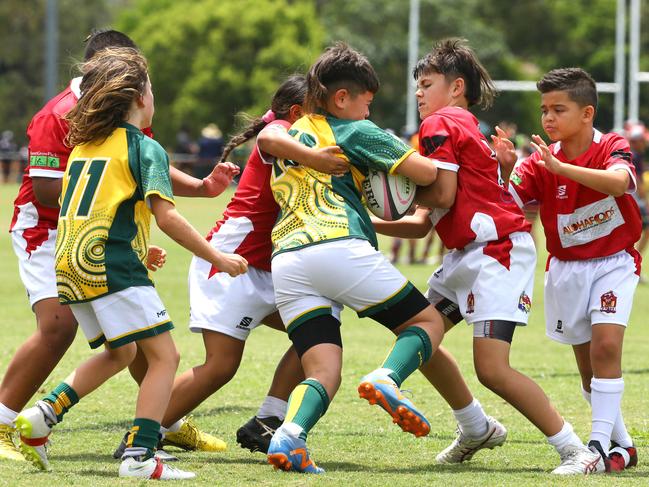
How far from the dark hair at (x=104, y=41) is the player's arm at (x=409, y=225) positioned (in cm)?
150

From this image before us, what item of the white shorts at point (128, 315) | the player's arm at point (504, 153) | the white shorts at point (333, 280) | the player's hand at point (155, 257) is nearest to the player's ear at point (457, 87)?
the player's arm at point (504, 153)

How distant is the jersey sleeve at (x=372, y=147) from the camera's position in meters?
5.20

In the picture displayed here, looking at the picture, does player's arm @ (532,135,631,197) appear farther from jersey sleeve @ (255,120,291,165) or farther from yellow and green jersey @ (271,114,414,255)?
jersey sleeve @ (255,120,291,165)

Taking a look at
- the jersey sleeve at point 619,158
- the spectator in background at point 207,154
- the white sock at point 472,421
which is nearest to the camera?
the jersey sleeve at point 619,158

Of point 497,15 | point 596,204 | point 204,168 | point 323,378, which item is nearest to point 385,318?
point 323,378

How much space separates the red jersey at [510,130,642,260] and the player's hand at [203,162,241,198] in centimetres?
132

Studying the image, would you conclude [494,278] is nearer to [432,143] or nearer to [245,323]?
[432,143]

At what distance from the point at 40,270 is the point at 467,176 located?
6.83ft

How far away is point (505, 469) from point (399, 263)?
1322 cm

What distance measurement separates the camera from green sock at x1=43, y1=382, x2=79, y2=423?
17.6 ft

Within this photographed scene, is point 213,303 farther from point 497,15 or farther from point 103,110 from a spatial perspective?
point 497,15

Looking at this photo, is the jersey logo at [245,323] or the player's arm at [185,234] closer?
the player's arm at [185,234]

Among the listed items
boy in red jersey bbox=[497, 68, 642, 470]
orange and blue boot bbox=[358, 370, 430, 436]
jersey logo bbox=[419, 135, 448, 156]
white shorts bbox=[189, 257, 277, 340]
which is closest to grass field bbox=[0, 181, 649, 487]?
orange and blue boot bbox=[358, 370, 430, 436]

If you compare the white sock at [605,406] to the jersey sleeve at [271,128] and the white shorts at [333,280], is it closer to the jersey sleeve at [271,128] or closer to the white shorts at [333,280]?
the white shorts at [333,280]
